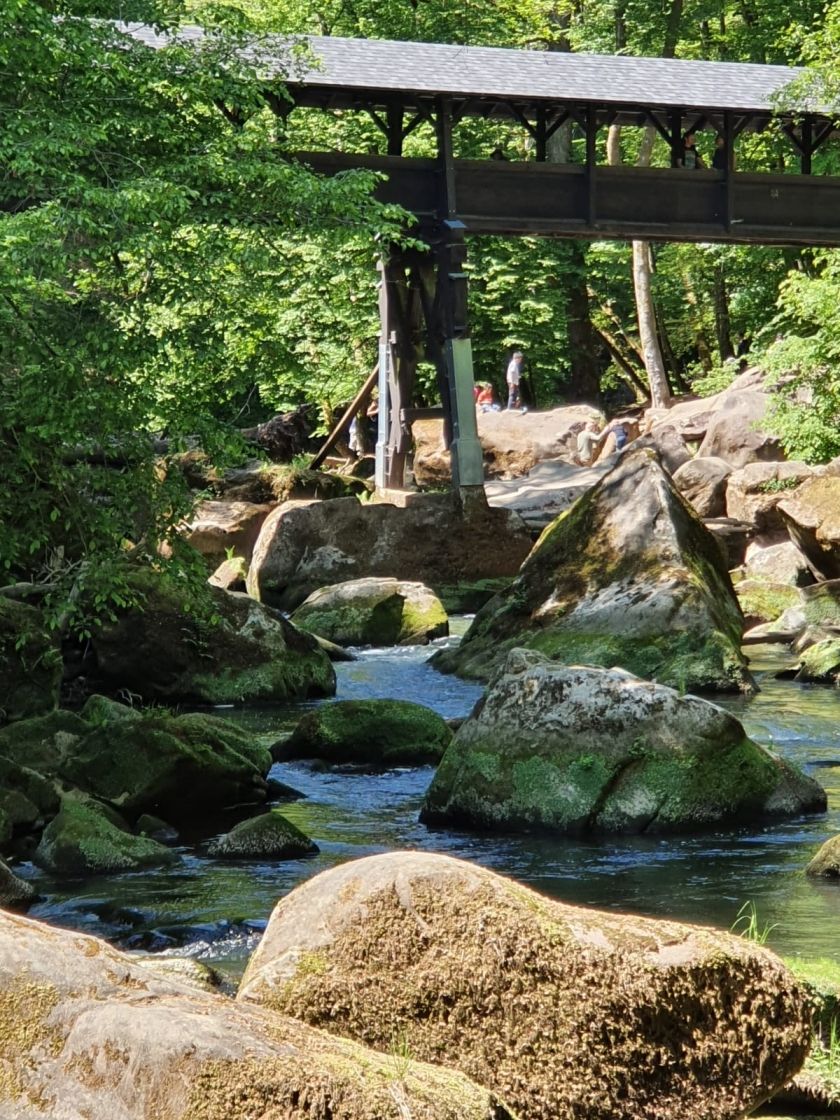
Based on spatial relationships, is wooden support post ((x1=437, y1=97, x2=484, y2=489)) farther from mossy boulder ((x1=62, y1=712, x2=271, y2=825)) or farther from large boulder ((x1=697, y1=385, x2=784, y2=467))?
mossy boulder ((x1=62, y1=712, x2=271, y2=825))

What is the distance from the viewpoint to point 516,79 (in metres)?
23.1

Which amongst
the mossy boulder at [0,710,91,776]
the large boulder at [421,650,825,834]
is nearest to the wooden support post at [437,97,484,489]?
the mossy boulder at [0,710,91,776]

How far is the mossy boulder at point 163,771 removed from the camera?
395 inches

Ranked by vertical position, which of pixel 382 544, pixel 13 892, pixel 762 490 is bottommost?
pixel 382 544

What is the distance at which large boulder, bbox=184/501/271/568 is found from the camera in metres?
23.5

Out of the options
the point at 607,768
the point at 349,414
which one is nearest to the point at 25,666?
the point at 607,768

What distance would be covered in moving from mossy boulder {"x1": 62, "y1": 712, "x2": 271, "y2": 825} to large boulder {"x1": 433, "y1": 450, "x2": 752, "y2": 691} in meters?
4.32

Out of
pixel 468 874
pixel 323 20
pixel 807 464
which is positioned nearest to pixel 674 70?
pixel 807 464

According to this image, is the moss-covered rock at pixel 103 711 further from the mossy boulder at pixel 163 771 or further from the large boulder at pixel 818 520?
the large boulder at pixel 818 520

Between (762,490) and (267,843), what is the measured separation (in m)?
15.0

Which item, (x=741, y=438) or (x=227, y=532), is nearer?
(x=227, y=532)

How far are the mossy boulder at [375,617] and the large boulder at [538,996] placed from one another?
45.9 ft

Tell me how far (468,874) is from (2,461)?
5.96 m

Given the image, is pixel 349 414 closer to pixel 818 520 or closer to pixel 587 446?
pixel 587 446
